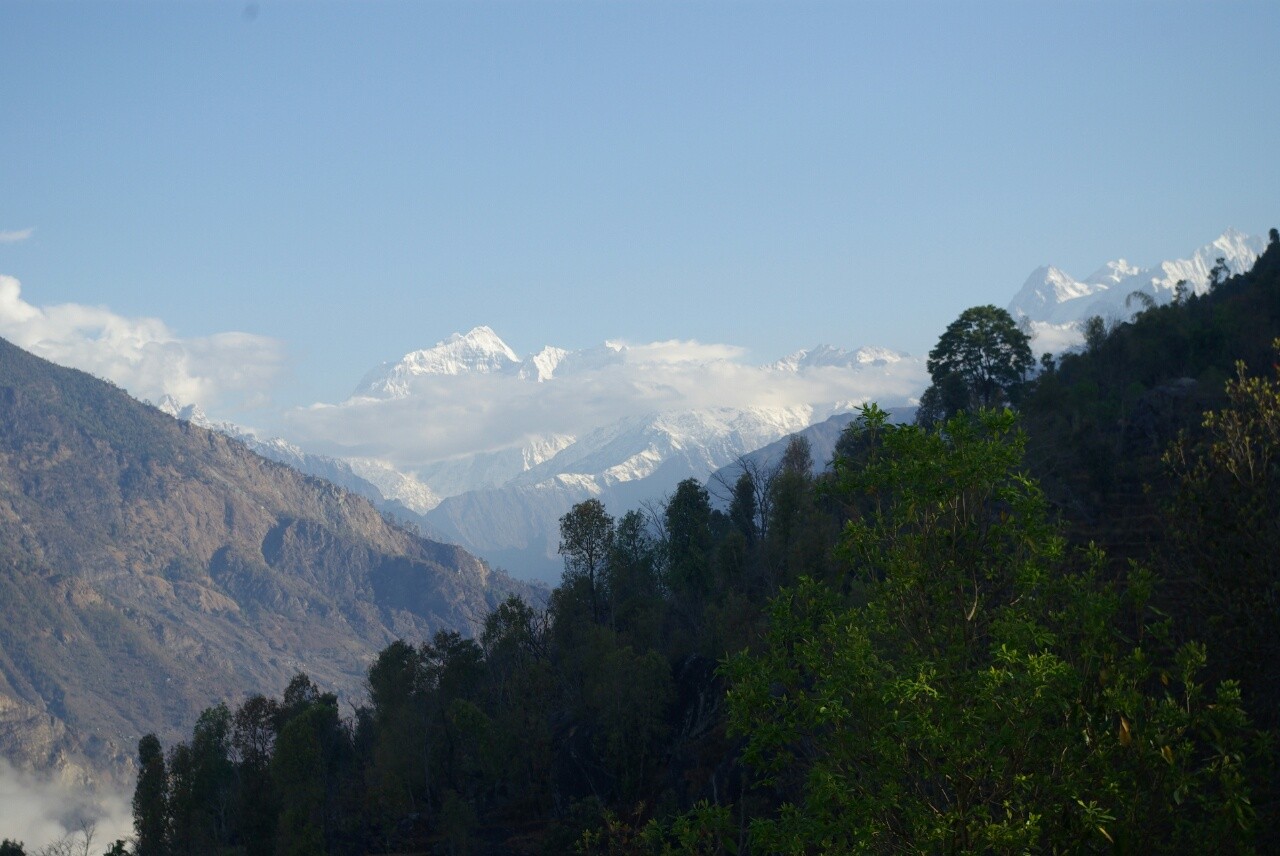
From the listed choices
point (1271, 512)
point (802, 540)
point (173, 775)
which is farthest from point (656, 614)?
point (1271, 512)

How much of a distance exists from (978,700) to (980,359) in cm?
7237

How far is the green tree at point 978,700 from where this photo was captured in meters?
14.9

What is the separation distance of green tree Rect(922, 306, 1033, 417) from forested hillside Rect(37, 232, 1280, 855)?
0.37 m

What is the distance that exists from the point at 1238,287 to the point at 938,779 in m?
100

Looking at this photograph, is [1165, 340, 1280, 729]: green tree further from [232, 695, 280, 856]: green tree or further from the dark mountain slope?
[232, 695, 280, 856]: green tree

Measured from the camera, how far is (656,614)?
261ft

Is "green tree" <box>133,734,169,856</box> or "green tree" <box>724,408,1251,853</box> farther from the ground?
"green tree" <box>724,408,1251,853</box>

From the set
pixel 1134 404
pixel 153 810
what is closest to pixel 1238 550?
pixel 1134 404

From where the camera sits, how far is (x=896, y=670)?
55.4 feet

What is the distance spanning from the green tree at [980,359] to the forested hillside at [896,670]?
1.21 ft

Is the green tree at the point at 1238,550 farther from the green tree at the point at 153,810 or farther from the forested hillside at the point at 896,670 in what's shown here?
the green tree at the point at 153,810

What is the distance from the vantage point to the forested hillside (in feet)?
50.6

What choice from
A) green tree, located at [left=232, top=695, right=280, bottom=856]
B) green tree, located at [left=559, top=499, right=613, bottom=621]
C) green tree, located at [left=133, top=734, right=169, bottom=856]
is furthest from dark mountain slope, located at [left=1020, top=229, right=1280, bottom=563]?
green tree, located at [left=133, top=734, right=169, bottom=856]

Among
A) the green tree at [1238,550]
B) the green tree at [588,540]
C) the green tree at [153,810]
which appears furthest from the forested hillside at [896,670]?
the green tree at [588,540]
